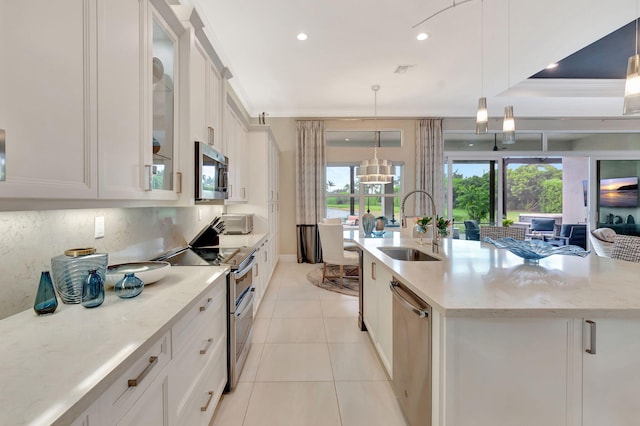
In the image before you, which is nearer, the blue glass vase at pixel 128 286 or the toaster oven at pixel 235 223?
the blue glass vase at pixel 128 286

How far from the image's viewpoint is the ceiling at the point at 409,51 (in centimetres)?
277

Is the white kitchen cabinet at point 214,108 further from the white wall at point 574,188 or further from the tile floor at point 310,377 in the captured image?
the white wall at point 574,188

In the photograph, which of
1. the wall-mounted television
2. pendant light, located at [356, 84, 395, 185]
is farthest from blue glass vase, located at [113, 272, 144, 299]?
the wall-mounted television

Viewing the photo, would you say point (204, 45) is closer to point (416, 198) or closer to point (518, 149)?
point (416, 198)

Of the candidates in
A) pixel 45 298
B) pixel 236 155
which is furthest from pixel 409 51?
pixel 45 298

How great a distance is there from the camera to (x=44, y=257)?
1.16m

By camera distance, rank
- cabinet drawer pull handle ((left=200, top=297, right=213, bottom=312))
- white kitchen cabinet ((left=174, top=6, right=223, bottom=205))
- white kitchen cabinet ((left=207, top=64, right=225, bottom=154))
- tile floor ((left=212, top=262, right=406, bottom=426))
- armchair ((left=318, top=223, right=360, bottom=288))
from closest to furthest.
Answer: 1. cabinet drawer pull handle ((left=200, top=297, right=213, bottom=312))
2. tile floor ((left=212, top=262, right=406, bottom=426))
3. white kitchen cabinet ((left=174, top=6, right=223, bottom=205))
4. white kitchen cabinet ((left=207, top=64, right=225, bottom=154))
5. armchair ((left=318, top=223, right=360, bottom=288))

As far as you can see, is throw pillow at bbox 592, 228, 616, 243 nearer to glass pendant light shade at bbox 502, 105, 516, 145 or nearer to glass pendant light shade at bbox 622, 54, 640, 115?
glass pendant light shade at bbox 502, 105, 516, 145

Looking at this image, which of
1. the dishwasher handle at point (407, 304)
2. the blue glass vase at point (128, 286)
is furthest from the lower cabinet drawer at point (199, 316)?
the dishwasher handle at point (407, 304)

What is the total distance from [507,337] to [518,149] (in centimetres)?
645

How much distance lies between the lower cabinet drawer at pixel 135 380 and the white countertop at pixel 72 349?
0.07 meters

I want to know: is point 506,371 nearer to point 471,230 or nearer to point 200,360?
point 200,360

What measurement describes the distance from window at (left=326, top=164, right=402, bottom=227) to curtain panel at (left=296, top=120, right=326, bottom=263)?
0.29m

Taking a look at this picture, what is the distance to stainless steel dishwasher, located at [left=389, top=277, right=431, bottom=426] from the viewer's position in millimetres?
1259
